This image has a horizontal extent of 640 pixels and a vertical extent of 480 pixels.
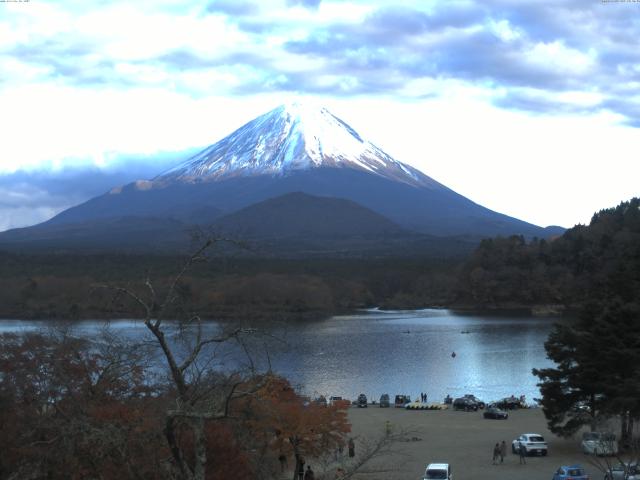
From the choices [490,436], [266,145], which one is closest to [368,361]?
[490,436]

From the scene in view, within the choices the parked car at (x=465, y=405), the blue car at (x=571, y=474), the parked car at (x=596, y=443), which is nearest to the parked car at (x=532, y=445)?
the parked car at (x=596, y=443)

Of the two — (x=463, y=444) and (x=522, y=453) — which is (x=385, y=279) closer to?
(x=463, y=444)

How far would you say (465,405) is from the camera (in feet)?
83.7

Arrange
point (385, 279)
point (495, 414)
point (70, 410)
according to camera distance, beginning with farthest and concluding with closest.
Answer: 1. point (385, 279)
2. point (495, 414)
3. point (70, 410)

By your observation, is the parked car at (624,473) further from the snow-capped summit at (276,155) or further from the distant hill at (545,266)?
the snow-capped summit at (276,155)

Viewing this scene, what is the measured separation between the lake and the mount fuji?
9430 cm

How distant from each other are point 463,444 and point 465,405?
6561mm

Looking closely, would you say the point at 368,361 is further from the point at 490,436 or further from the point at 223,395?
the point at 223,395

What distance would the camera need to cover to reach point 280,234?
143500mm

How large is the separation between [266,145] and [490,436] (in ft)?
552

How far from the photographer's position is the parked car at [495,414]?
23.2m

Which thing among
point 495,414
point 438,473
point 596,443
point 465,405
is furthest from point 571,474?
point 465,405

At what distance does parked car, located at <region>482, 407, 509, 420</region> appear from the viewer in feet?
76.0

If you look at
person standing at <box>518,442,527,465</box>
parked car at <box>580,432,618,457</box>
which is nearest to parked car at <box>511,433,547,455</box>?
person standing at <box>518,442,527,465</box>
